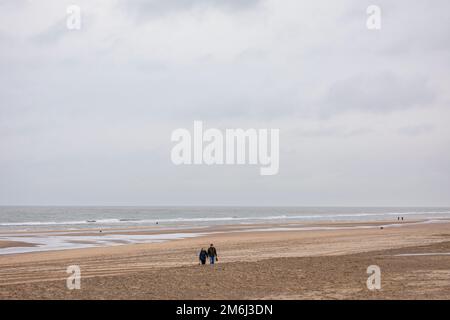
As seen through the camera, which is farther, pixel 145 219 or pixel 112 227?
pixel 145 219

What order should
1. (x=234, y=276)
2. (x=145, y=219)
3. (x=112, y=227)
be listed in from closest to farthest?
(x=234, y=276) < (x=112, y=227) < (x=145, y=219)

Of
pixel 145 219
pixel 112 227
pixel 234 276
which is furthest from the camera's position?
pixel 145 219

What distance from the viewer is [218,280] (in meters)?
18.4

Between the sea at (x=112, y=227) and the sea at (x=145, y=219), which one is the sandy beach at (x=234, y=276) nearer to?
the sea at (x=112, y=227)

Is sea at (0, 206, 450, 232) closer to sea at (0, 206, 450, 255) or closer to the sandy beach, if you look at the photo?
sea at (0, 206, 450, 255)

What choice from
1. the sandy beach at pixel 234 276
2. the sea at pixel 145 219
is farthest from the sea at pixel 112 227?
the sandy beach at pixel 234 276

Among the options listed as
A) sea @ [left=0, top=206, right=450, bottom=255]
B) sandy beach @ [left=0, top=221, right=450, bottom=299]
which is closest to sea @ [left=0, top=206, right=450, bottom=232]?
sea @ [left=0, top=206, right=450, bottom=255]

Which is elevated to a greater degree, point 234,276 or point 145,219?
point 234,276

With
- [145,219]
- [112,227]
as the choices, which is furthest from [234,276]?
[145,219]

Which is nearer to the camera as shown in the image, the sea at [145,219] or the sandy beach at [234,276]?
the sandy beach at [234,276]

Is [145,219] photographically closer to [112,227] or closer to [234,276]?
[112,227]
